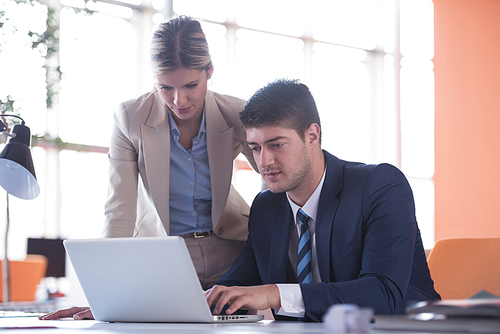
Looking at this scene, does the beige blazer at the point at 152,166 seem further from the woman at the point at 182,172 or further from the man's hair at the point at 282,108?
the man's hair at the point at 282,108

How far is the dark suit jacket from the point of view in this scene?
142cm

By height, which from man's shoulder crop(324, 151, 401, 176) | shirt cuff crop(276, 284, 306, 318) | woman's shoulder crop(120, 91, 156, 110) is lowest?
shirt cuff crop(276, 284, 306, 318)

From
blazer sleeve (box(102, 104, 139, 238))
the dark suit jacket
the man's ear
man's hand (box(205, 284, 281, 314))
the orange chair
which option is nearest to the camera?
man's hand (box(205, 284, 281, 314))

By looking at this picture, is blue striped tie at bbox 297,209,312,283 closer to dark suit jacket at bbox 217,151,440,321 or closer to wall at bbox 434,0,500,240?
dark suit jacket at bbox 217,151,440,321

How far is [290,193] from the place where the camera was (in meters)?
1.82

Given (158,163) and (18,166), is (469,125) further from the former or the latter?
(18,166)

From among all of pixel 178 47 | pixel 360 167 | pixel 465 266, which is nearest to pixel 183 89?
pixel 178 47

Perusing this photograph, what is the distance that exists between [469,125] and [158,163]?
279 inches

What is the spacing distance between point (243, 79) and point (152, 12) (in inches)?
57.3

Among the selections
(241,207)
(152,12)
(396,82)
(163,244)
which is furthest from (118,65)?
(163,244)

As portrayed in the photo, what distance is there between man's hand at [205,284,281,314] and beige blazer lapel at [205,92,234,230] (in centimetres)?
69

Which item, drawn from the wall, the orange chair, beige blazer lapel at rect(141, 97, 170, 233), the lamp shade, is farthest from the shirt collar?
the wall

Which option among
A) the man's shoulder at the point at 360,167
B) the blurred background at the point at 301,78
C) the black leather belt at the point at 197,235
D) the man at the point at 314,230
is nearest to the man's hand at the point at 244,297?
the man at the point at 314,230

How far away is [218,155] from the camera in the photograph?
6.84 ft
